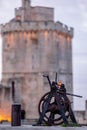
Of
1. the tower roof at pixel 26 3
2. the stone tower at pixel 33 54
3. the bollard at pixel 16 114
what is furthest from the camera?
the tower roof at pixel 26 3

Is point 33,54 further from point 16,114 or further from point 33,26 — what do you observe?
point 16,114

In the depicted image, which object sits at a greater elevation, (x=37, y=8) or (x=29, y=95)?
(x=37, y=8)

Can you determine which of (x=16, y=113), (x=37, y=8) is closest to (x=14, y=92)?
(x=37, y=8)

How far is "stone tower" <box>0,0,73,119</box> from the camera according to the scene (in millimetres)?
64188

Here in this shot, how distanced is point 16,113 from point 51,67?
1673 inches

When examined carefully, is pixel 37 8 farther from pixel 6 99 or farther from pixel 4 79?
pixel 6 99

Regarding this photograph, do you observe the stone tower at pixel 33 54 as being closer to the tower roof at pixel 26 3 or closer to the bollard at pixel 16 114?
the tower roof at pixel 26 3

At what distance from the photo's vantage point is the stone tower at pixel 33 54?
64.2 m

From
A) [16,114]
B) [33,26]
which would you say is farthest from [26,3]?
[16,114]

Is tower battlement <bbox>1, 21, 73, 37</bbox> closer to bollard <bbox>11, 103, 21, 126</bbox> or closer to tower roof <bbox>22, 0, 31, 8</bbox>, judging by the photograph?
tower roof <bbox>22, 0, 31, 8</bbox>

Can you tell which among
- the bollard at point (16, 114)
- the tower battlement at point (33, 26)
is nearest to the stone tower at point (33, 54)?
the tower battlement at point (33, 26)

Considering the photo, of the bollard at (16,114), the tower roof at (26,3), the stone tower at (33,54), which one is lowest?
the bollard at (16,114)

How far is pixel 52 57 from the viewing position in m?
64.8

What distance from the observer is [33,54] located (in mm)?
64812
